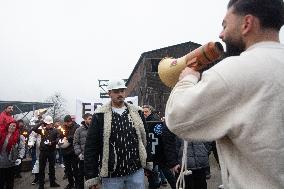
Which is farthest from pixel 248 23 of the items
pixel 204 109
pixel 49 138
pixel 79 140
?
pixel 49 138

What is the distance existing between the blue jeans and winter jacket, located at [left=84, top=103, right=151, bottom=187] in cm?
12

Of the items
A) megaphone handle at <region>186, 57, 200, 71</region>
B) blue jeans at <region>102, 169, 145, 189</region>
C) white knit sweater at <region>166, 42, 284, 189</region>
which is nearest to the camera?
white knit sweater at <region>166, 42, 284, 189</region>

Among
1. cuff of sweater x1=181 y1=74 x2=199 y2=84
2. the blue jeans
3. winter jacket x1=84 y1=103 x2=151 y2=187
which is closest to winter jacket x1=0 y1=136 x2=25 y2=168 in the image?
winter jacket x1=84 y1=103 x2=151 y2=187

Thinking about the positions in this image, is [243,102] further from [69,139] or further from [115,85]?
[69,139]

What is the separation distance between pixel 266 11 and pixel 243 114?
50 cm

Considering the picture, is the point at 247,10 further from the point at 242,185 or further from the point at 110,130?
the point at 110,130

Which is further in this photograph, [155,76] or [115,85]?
[155,76]

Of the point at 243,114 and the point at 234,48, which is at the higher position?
the point at 234,48

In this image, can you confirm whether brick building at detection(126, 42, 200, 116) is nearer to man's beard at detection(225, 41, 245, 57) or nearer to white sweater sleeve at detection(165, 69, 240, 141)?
man's beard at detection(225, 41, 245, 57)

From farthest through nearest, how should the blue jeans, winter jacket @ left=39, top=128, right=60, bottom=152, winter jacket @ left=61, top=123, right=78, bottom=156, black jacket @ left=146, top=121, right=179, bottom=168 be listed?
winter jacket @ left=39, top=128, right=60, bottom=152 → winter jacket @ left=61, top=123, right=78, bottom=156 → black jacket @ left=146, top=121, right=179, bottom=168 → the blue jeans

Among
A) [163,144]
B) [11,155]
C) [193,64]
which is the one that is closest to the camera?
[193,64]

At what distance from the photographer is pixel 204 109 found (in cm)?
159

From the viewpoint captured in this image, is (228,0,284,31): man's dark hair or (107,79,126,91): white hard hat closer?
(228,0,284,31): man's dark hair

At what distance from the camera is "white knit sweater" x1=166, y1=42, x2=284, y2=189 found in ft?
4.96
